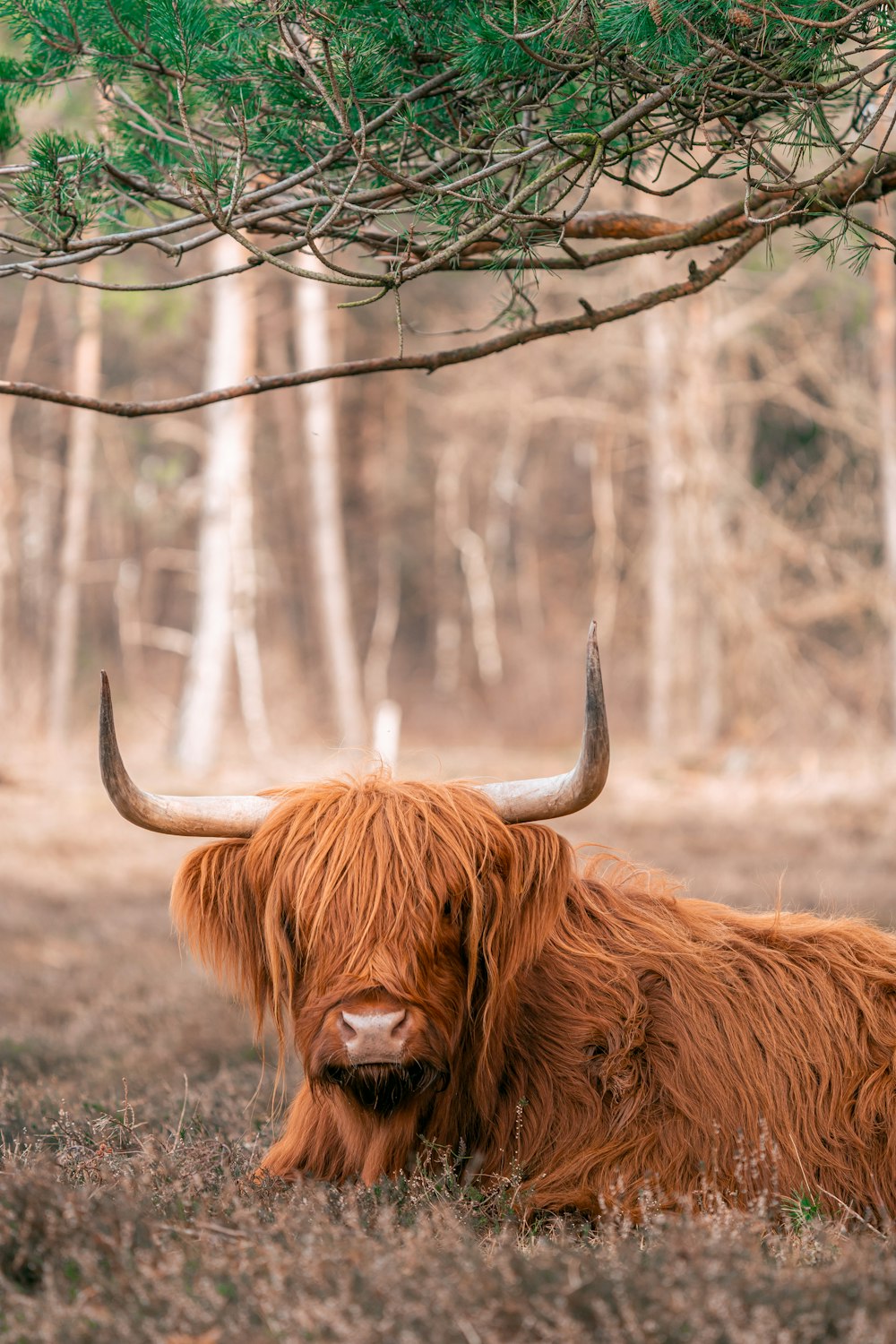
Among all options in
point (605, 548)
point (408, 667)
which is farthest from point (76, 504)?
point (408, 667)

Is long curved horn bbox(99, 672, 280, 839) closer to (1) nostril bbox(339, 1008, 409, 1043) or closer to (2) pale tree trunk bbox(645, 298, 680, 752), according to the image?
(1) nostril bbox(339, 1008, 409, 1043)

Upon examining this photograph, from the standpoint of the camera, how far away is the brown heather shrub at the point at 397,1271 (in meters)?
2.18

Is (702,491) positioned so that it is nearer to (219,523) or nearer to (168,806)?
(219,523)

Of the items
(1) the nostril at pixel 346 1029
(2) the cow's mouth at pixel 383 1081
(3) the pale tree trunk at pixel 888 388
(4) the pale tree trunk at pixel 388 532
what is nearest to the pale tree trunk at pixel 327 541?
(3) the pale tree trunk at pixel 888 388

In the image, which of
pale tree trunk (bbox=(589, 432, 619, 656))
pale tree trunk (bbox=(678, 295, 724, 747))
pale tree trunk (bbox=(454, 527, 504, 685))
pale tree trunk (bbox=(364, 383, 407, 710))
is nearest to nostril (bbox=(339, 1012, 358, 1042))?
pale tree trunk (bbox=(678, 295, 724, 747))

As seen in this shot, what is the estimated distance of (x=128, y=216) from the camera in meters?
5.48

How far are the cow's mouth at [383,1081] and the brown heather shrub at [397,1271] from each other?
0.61 feet

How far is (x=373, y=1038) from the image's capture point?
2967mm

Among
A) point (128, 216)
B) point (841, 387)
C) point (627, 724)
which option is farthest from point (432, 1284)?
point (627, 724)

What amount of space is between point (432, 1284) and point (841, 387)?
639 inches

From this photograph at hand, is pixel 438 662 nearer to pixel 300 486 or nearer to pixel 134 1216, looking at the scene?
pixel 300 486

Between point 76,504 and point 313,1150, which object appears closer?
Result: point 313,1150

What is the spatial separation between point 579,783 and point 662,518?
1591 cm

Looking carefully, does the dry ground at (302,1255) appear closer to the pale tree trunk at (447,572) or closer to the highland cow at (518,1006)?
the highland cow at (518,1006)
